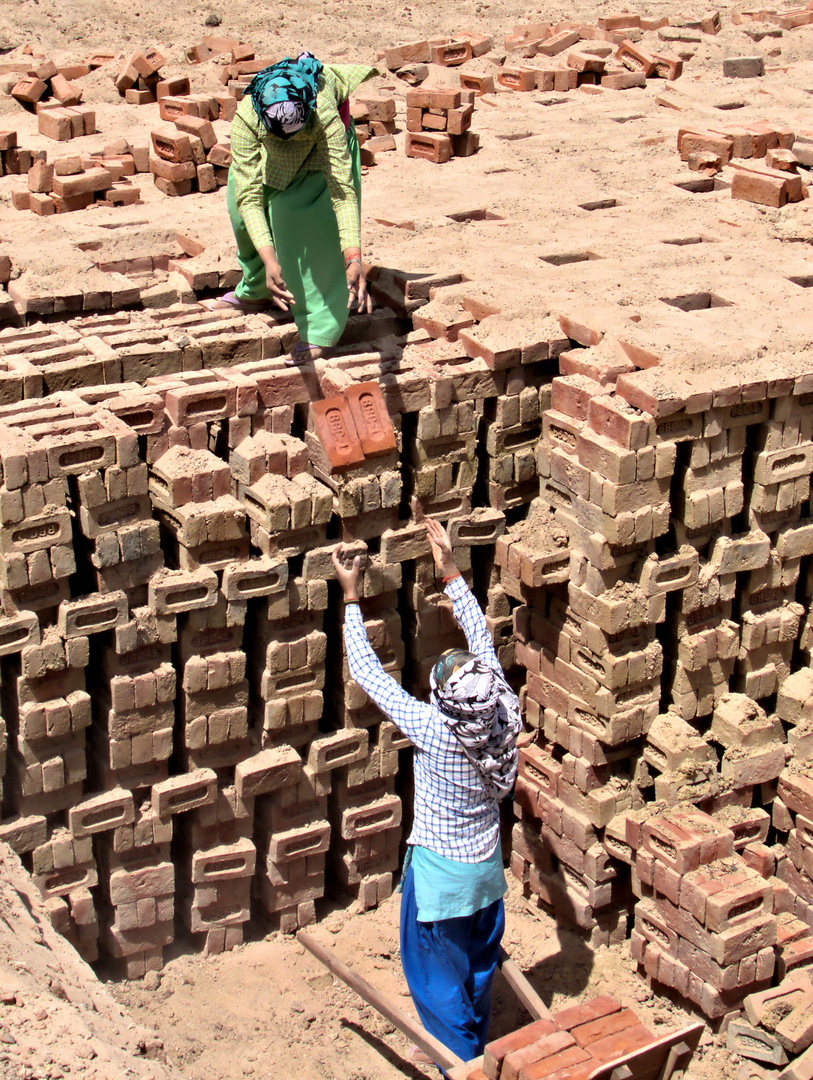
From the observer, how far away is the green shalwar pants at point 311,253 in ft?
21.3

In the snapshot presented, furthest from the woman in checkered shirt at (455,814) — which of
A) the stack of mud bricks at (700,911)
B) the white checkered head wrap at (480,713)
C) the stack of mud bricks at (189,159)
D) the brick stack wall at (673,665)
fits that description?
the stack of mud bricks at (189,159)

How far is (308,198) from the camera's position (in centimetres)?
649

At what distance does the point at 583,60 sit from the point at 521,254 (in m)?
6.62

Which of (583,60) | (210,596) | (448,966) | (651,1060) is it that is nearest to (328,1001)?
(448,966)

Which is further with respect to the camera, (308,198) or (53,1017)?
(308,198)

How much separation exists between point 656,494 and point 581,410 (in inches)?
21.7

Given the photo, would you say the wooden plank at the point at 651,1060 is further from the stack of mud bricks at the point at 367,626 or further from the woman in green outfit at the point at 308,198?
the woman in green outfit at the point at 308,198

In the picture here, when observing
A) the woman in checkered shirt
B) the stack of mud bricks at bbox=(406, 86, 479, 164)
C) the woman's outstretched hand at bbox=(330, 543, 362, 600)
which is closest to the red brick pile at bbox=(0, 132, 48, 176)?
the stack of mud bricks at bbox=(406, 86, 479, 164)

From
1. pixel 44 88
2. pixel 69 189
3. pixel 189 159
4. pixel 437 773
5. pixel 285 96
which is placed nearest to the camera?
pixel 437 773

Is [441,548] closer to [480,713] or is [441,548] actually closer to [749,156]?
[480,713]

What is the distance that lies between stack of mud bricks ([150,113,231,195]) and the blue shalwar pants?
6.09 metres

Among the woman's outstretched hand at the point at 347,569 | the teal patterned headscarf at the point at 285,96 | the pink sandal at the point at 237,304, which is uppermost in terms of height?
the teal patterned headscarf at the point at 285,96

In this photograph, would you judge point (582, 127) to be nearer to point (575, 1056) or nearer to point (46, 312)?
point (46, 312)

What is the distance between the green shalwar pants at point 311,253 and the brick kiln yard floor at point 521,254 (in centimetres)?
98
